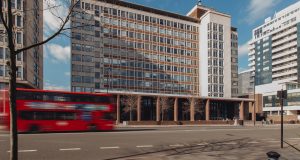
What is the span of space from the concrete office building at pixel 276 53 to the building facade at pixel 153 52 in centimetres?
2146

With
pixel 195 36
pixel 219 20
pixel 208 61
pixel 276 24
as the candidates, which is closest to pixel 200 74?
pixel 208 61

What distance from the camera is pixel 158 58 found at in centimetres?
8725

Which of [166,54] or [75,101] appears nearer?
[75,101]

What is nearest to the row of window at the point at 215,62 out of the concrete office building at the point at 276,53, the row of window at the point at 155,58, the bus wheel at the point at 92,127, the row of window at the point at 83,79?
the row of window at the point at 155,58

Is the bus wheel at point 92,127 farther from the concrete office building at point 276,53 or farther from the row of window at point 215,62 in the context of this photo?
the concrete office building at point 276,53

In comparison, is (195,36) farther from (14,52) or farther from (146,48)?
(14,52)

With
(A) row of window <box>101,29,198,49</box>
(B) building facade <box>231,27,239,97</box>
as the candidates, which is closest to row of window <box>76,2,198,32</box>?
(A) row of window <box>101,29,198,49</box>

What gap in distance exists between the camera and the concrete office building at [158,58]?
78.0 m

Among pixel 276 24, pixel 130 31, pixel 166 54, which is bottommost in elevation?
pixel 166 54

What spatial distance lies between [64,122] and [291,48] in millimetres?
121425

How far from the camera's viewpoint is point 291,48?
4747 inches

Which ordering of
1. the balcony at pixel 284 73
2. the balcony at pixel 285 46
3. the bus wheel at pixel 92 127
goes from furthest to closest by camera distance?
the balcony at pixel 284 73, the balcony at pixel 285 46, the bus wheel at pixel 92 127

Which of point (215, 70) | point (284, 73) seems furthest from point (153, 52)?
point (284, 73)

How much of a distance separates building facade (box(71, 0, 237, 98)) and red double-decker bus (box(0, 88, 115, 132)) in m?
49.3
